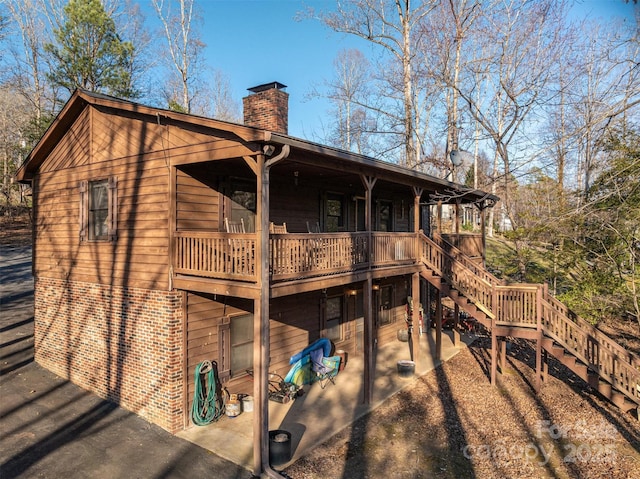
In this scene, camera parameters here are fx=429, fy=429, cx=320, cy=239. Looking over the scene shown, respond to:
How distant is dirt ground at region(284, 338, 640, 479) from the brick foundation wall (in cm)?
335

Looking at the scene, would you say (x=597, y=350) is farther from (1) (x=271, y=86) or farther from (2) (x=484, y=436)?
(1) (x=271, y=86)

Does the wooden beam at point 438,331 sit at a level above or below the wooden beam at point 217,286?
below

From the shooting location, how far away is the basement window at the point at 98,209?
10188mm

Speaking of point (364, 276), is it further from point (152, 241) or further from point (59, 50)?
point (59, 50)

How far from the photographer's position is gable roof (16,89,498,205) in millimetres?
7480

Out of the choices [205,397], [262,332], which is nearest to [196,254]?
[262,332]

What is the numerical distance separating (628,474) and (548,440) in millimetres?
1456

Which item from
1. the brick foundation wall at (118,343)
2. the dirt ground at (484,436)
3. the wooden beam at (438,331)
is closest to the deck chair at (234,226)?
the brick foundation wall at (118,343)

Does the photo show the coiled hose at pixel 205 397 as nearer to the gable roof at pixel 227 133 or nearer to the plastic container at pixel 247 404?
the plastic container at pixel 247 404

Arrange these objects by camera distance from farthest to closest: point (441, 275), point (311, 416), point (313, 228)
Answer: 1. point (441, 275)
2. point (313, 228)
3. point (311, 416)

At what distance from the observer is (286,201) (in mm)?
11875

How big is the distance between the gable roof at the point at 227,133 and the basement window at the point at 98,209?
1.82 meters

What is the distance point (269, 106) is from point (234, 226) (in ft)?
13.4

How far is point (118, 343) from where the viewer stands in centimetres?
1011
